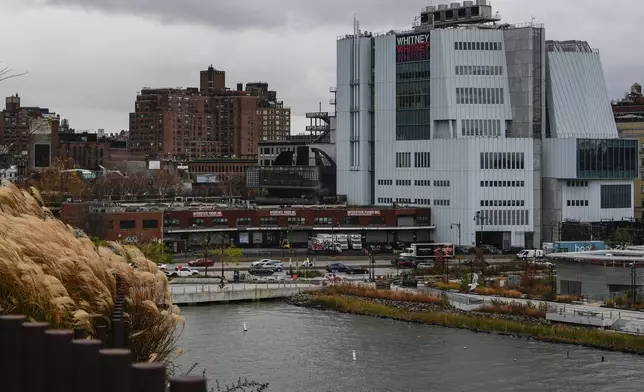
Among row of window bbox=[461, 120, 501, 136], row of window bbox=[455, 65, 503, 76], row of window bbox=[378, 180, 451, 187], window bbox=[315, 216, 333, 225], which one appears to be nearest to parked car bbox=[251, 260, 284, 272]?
window bbox=[315, 216, 333, 225]

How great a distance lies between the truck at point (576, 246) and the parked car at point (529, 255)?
3.62 feet

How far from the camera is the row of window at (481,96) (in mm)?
84000

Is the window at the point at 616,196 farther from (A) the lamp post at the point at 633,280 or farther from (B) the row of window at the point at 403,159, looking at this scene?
(A) the lamp post at the point at 633,280

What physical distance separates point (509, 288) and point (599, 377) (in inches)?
876

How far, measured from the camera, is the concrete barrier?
56.7 metres

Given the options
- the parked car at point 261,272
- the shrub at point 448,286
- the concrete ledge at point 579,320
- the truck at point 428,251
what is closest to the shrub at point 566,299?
the concrete ledge at point 579,320

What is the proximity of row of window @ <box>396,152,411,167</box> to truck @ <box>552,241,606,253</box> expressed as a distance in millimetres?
14401

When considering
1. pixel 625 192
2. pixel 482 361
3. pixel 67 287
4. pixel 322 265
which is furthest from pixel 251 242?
pixel 67 287

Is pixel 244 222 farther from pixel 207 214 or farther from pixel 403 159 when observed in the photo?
pixel 403 159

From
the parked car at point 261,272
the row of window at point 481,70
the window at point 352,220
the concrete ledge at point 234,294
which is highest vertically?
the row of window at point 481,70

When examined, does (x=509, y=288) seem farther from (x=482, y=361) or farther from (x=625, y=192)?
(x=625, y=192)

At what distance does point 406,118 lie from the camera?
87.6 m

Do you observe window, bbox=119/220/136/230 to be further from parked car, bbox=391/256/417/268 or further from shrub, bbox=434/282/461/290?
shrub, bbox=434/282/461/290

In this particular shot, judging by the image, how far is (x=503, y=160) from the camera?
82.6m
